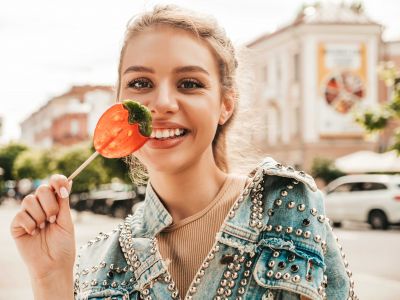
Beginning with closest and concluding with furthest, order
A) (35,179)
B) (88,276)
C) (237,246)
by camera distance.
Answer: (237,246), (88,276), (35,179)

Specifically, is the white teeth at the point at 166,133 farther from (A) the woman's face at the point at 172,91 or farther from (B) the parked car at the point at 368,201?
(B) the parked car at the point at 368,201

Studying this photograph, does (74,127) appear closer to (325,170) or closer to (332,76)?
(332,76)

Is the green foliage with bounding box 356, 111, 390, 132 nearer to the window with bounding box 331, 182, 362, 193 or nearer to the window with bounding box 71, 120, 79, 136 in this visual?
the window with bounding box 331, 182, 362, 193

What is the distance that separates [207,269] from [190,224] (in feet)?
0.66

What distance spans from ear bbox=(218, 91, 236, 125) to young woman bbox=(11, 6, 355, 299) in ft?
0.06

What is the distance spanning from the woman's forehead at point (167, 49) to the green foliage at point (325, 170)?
26.8m

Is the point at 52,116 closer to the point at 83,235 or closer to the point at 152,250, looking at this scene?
the point at 83,235

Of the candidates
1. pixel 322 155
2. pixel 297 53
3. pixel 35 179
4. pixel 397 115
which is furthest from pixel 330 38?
pixel 35 179

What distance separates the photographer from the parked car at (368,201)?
16359 millimetres

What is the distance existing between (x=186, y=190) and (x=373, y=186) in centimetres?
1581

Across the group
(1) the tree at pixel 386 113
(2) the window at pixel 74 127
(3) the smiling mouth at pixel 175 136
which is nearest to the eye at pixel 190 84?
(3) the smiling mouth at pixel 175 136

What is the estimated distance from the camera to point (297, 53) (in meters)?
31.8

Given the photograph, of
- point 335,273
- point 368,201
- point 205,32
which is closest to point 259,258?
point 335,273

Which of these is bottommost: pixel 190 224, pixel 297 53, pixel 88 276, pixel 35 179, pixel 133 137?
pixel 35 179
